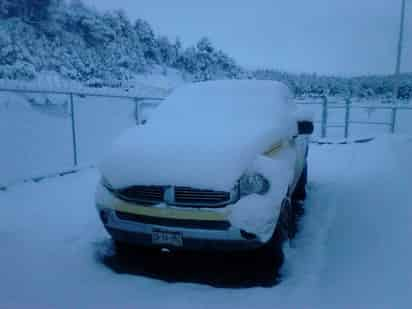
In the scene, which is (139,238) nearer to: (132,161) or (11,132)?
(132,161)

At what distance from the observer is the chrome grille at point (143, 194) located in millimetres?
2674

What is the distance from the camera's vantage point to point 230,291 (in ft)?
8.82

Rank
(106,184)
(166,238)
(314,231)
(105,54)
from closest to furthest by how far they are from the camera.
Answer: (166,238) → (106,184) → (314,231) → (105,54)

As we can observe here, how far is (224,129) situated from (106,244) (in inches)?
66.4

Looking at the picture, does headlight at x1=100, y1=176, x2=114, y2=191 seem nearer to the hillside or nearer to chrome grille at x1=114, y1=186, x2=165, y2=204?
chrome grille at x1=114, y1=186, x2=165, y2=204

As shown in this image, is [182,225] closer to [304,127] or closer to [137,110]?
[304,127]

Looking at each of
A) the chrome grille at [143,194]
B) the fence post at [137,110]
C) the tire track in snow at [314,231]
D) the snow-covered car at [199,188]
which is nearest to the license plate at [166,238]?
the snow-covered car at [199,188]

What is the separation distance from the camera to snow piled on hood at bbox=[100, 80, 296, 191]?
260 centimetres

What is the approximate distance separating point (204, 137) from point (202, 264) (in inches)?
45.5

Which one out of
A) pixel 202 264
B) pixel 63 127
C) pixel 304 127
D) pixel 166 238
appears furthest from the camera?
pixel 63 127

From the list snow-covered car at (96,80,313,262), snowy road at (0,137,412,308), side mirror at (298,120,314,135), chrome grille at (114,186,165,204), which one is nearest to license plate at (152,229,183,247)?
snow-covered car at (96,80,313,262)

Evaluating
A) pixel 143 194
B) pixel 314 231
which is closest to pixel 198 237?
pixel 143 194

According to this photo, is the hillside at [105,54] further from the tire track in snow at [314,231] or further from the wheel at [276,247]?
the wheel at [276,247]

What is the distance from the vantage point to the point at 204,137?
3.02m
